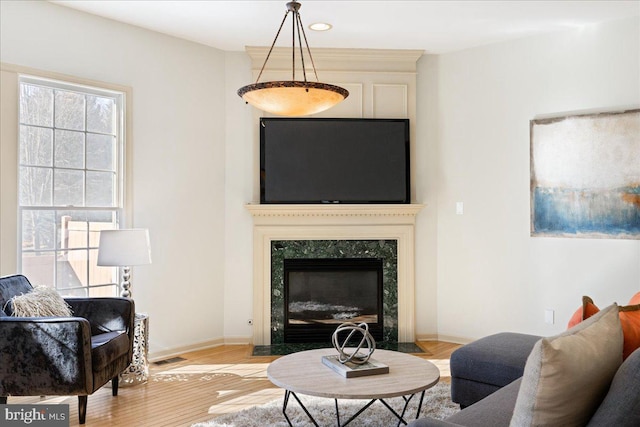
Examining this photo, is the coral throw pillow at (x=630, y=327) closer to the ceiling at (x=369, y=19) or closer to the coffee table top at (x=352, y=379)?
the coffee table top at (x=352, y=379)

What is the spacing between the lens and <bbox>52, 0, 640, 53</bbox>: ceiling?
13.9ft

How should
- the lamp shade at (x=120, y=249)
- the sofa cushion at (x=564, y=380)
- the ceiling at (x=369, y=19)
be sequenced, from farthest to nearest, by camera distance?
the ceiling at (x=369, y=19)
the lamp shade at (x=120, y=249)
the sofa cushion at (x=564, y=380)

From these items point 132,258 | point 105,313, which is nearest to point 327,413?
point 105,313

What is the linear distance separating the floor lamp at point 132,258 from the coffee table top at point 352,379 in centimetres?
146

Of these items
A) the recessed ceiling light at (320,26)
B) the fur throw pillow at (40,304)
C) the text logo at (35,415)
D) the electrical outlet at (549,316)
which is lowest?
the text logo at (35,415)

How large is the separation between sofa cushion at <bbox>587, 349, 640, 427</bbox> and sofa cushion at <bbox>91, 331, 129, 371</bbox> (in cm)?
271

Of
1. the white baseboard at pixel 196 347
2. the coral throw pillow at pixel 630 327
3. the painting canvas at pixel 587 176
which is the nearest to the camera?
the coral throw pillow at pixel 630 327

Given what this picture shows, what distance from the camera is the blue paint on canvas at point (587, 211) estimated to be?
176 inches

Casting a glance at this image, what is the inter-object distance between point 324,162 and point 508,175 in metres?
1.72

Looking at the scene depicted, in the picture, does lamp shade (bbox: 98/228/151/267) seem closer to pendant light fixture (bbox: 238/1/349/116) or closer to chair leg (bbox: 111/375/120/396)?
chair leg (bbox: 111/375/120/396)

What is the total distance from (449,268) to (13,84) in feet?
13.4

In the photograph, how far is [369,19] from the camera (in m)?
4.56

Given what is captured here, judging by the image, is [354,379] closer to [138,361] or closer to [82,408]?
[82,408]

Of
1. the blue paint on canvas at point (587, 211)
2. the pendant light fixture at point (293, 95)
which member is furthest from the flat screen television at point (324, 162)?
the pendant light fixture at point (293, 95)
